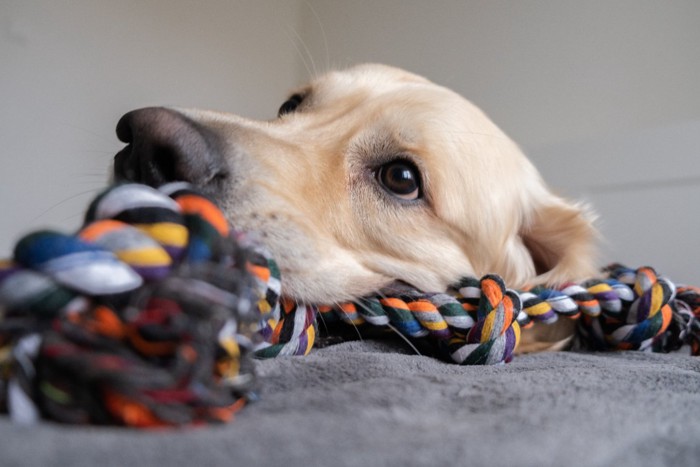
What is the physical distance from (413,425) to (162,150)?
1.84 feet

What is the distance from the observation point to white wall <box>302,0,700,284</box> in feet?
7.89

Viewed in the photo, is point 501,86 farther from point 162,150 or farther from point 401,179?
point 162,150

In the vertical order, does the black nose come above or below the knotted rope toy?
above

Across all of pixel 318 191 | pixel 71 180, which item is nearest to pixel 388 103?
pixel 318 191

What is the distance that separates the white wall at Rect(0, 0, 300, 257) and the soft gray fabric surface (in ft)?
5.60

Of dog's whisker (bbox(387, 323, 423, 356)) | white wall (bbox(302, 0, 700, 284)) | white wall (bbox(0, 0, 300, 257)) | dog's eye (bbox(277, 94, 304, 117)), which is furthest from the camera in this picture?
white wall (bbox(0, 0, 300, 257))

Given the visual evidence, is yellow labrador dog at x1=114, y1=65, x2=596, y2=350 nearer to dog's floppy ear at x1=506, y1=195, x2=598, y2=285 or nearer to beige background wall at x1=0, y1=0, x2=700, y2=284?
dog's floppy ear at x1=506, y1=195, x2=598, y2=285

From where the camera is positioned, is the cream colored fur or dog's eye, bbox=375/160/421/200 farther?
dog's eye, bbox=375/160/421/200

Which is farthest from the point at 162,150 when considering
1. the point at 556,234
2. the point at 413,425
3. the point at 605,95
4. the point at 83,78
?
the point at 605,95

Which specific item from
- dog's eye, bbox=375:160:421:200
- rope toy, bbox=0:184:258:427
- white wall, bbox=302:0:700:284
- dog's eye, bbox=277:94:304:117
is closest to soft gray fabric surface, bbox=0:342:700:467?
rope toy, bbox=0:184:258:427

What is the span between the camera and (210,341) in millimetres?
388

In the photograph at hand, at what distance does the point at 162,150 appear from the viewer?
2.57ft

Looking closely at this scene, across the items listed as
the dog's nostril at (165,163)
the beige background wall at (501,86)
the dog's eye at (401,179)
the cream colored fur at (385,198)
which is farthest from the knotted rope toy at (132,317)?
the beige background wall at (501,86)

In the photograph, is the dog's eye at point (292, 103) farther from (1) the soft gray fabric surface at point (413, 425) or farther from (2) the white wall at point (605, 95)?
(1) the soft gray fabric surface at point (413, 425)
